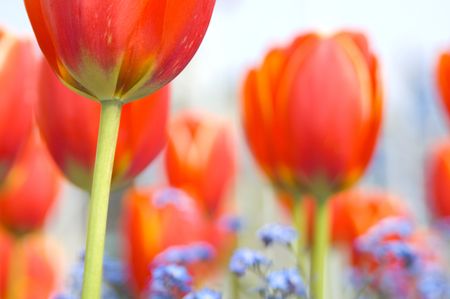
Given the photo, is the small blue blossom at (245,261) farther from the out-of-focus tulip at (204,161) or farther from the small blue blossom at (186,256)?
the out-of-focus tulip at (204,161)

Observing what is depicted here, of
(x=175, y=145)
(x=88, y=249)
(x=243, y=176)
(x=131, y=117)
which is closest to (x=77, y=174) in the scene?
(x=131, y=117)

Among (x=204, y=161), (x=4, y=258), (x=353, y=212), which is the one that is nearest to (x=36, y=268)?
(x=4, y=258)

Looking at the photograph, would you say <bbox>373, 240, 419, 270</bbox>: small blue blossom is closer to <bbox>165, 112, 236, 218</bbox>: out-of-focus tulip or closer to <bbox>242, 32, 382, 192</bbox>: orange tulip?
<bbox>242, 32, 382, 192</bbox>: orange tulip

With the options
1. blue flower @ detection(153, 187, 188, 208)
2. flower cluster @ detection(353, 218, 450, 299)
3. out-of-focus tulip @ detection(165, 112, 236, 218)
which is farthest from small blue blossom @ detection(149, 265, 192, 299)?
out-of-focus tulip @ detection(165, 112, 236, 218)

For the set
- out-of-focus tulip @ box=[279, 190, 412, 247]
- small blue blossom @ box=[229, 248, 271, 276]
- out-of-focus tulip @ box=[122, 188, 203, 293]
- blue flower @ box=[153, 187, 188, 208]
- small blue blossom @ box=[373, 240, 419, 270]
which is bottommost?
small blue blossom @ box=[229, 248, 271, 276]

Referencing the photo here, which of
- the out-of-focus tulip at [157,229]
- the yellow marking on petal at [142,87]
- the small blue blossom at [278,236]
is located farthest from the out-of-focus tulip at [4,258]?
the yellow marking on petal at [142,87]

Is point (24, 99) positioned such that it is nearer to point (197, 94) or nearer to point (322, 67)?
point (322, 67)
